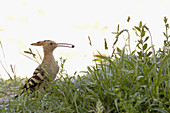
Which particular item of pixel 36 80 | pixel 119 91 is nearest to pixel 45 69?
pixel 36 80

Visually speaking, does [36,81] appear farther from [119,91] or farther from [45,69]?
[119,91]

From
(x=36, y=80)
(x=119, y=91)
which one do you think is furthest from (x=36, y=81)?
(x=119, y=91)

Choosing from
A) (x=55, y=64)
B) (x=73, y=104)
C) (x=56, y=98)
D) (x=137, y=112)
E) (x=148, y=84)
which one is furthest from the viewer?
(x=55, y=64)

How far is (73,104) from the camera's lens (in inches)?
165

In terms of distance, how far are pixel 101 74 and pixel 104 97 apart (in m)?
0.70

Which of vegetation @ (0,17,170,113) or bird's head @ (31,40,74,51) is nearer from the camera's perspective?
vegetation @ (0,17,170,113)

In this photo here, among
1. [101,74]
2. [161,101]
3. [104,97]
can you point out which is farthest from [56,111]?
[161,101]

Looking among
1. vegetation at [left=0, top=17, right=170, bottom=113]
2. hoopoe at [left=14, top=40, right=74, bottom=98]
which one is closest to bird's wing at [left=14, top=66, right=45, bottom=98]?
hoopoe at [left=14, top=40, right=74, bottom=98]

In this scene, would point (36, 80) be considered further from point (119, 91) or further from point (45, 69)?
point (119, 91)

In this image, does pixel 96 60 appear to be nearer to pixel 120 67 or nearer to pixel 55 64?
pixel 120 67

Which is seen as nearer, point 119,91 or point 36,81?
point 119,91

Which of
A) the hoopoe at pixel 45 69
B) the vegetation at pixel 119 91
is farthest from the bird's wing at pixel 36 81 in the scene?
the vegetation at pixel 119 91

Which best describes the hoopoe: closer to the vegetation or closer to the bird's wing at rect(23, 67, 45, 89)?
the bird's wing at rect(23, 67, 45, 89)

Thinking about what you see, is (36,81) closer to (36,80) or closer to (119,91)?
(36,80)
